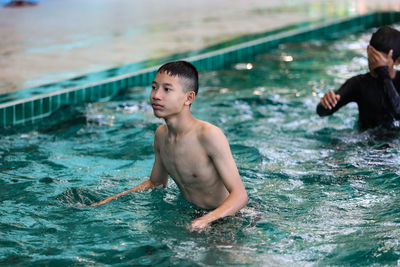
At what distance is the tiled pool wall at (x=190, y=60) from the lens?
659 centimetres

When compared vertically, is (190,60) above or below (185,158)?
below

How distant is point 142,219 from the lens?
12.7 feet

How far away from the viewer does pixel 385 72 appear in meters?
5.02

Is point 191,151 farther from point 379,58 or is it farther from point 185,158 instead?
point 379,58

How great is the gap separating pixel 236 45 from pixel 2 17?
5.54m

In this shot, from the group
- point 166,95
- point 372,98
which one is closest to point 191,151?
point 166,95

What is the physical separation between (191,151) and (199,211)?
389 millimetres

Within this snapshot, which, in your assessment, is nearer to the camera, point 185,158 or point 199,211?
point 185,158

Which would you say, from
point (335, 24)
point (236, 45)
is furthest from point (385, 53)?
point (335, 24)

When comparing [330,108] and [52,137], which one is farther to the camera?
[52,137]

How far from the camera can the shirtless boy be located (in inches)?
128

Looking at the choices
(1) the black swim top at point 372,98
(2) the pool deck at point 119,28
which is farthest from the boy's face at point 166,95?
(2) the pool deck at point 119,28

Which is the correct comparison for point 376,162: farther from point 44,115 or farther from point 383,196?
point 44,115

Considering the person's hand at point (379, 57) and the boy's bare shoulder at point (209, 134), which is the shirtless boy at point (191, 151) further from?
the person's hand at point (379, 57)
